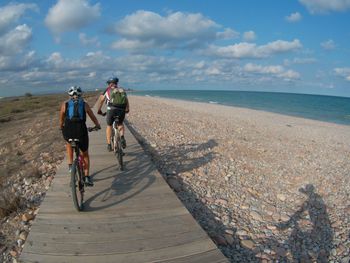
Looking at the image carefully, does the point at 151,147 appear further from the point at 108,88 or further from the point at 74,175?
the point at 74,175

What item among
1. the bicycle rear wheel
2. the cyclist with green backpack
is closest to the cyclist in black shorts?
the bicycle rear wheel

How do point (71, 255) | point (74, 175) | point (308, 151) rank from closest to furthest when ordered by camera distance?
point (71, 255), point (74, 175), point (308, 151)

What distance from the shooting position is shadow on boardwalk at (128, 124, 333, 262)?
552 centimetres

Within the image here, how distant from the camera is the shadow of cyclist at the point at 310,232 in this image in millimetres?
5750

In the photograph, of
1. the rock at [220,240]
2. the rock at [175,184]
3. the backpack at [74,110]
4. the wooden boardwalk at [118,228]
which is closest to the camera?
the wooden boardwalk at [118,228]

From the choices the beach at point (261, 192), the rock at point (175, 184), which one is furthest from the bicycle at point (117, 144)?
the beach at point (261, 192)

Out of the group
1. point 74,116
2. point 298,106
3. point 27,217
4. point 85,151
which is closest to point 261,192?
point 85,151

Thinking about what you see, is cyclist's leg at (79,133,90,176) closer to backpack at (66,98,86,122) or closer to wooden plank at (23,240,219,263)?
backpack at (66,98,86,122)

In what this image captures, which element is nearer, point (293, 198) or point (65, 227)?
point (65, 227)

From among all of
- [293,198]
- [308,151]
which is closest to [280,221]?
[293,198]

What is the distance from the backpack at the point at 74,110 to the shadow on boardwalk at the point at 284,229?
3.18 metres

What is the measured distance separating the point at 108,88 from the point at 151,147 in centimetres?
482

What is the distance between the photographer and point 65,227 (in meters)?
4.89

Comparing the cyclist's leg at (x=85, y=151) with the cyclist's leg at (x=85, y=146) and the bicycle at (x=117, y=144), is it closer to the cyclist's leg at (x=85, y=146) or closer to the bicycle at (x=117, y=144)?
the cyclist's leg at (x=85, y=146)
